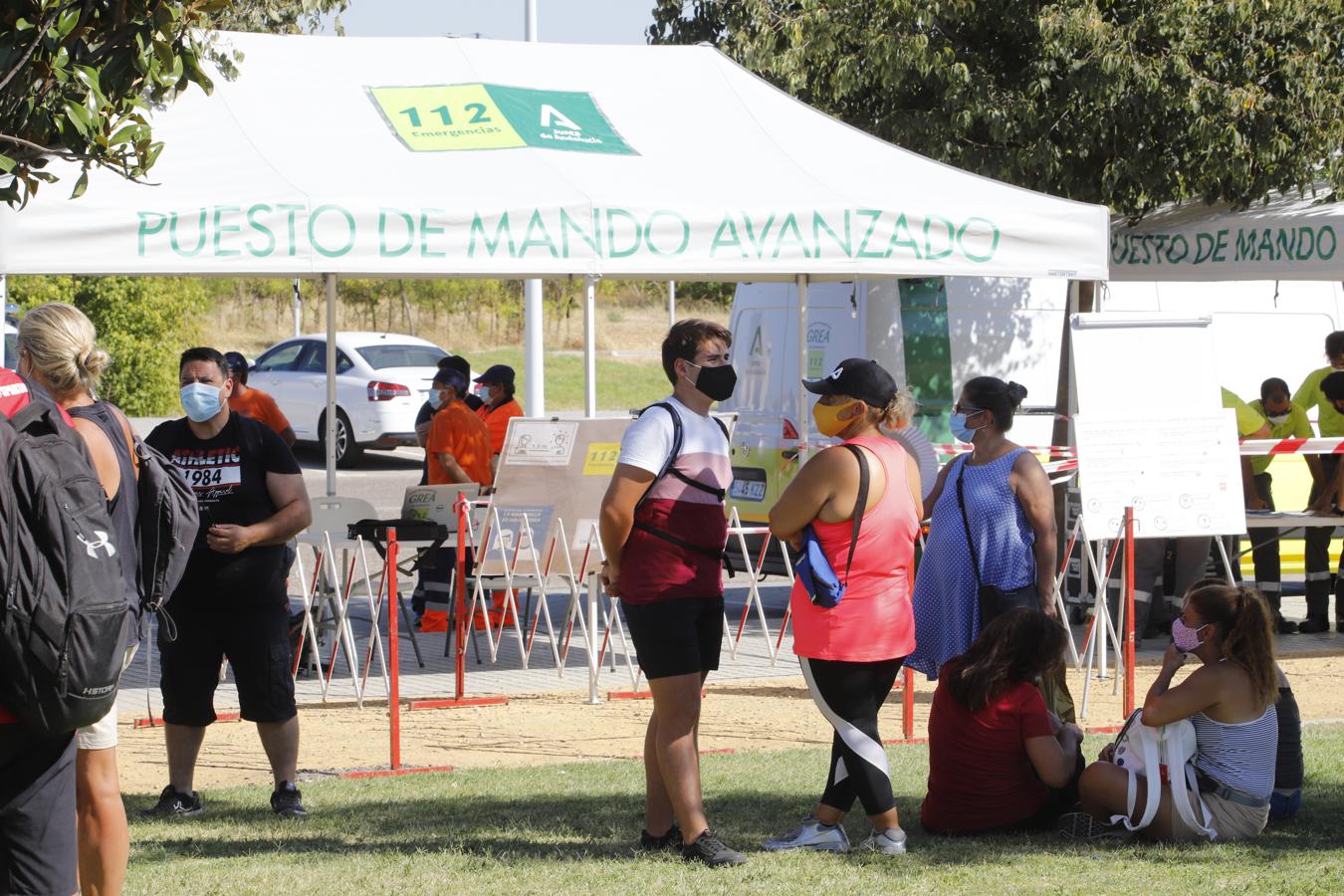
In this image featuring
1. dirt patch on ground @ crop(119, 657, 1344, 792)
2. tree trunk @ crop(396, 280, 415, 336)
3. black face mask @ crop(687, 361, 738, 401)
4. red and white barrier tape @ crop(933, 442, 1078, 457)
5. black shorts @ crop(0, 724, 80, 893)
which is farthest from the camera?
tree trunk @ crop(396, 280, 415, 336)

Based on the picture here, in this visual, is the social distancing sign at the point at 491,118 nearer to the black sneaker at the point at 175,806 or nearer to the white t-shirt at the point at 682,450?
the black sneaker at the point at 175,806

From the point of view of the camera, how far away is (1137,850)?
18.6 ft

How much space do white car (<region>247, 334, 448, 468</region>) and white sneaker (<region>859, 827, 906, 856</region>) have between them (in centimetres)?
1759

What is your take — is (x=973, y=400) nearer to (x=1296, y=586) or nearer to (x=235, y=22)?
(x=1296, y=586)

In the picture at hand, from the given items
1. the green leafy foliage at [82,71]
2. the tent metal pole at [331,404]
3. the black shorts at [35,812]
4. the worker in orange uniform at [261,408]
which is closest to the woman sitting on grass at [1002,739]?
the black shorts at [35,812]

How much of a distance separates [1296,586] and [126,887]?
10.3 metres

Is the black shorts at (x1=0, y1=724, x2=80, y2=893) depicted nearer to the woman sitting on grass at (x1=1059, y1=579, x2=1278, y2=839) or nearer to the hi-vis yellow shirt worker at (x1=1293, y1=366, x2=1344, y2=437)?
the woman sitting on grass at (x1=1059, y1=579, x2=1278, y2=839)

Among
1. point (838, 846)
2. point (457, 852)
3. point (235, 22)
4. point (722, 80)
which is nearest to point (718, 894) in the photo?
point (838, 846)

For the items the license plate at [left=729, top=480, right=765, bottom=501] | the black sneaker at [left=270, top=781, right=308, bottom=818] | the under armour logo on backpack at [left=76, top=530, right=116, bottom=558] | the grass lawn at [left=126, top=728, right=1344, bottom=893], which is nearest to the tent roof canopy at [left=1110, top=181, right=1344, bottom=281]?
the license plate at [left=729, top=480, right=765, bottom=501]

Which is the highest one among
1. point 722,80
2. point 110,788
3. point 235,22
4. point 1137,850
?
point 235,22

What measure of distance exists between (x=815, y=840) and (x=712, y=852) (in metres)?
0.44

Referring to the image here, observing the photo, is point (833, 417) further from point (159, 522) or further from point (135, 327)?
point (135, 327)

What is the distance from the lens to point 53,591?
3.42 metres

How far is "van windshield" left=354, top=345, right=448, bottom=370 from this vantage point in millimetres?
23594
